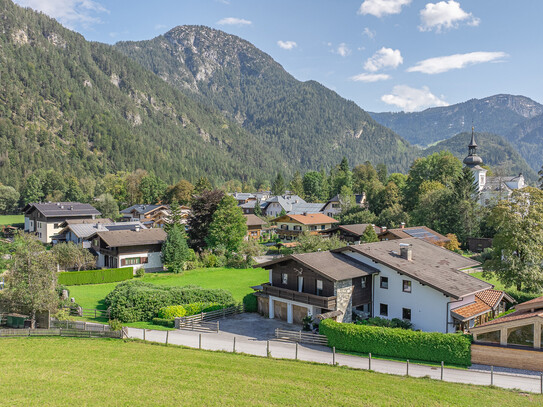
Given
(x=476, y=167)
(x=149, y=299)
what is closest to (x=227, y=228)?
(x=149, y=299)

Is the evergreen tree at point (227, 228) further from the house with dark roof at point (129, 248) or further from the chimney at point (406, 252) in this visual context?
the chimney at point (406, 252)

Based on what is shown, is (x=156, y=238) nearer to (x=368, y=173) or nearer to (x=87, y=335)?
(x=87, y=335)

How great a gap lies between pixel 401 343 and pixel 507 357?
5.67 meters

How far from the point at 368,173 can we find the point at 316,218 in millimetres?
51567

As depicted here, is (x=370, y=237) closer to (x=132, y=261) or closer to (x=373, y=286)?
(x=373, y=286)

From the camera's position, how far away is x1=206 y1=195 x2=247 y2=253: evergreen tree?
2484 inches

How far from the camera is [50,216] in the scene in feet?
272

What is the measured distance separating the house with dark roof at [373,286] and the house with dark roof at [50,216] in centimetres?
6279

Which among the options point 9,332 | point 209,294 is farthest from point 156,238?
point 9,332

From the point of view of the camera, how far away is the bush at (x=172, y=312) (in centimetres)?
3388

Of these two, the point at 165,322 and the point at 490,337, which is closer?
the point at 490,337

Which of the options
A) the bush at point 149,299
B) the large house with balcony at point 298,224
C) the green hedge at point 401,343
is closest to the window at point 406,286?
the green hedge at point 401,343

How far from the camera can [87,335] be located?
29234 millimetres

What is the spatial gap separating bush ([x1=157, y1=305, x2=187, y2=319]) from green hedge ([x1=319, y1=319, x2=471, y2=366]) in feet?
40.0
